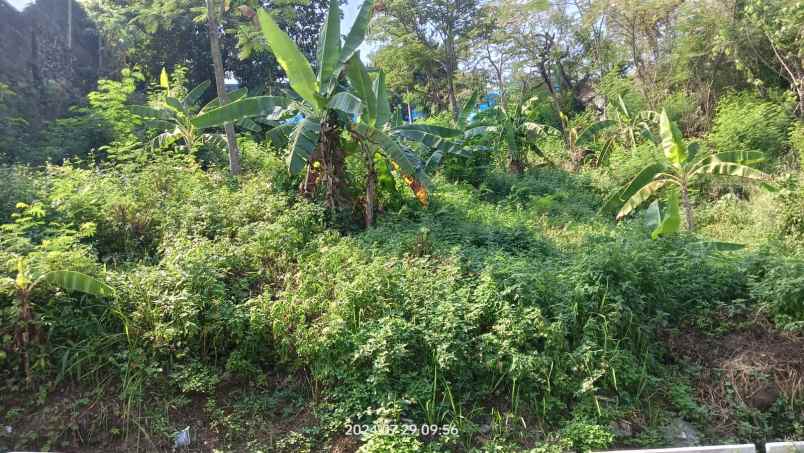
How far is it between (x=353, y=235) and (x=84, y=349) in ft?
11.3

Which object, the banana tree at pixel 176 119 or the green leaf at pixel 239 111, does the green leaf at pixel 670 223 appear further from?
the banana tree at pixel 176 119

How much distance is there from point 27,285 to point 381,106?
4953mm

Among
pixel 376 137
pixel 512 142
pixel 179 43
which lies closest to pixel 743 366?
pixel 376 137

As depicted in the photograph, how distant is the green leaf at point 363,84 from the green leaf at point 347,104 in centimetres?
75

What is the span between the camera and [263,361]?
4.85 m

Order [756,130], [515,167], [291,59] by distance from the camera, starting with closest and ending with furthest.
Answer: [291,59]
[756,130]
[515,167]

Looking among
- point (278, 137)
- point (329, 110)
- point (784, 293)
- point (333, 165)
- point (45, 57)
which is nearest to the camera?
point (784, 293)

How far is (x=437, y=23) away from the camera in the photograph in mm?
18734

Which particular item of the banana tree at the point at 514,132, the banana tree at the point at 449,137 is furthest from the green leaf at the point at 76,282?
the banana tree at the point at 514,132

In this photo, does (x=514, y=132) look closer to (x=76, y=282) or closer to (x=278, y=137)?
(x=278, y=137)

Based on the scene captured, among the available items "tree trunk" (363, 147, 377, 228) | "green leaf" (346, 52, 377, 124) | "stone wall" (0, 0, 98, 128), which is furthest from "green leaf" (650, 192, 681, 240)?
"stone wall" (0, 0, 98, 128)

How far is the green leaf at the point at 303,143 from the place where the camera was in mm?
6785

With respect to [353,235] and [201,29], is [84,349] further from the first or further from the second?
[201,29]

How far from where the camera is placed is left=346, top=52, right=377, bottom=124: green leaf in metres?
7.31
